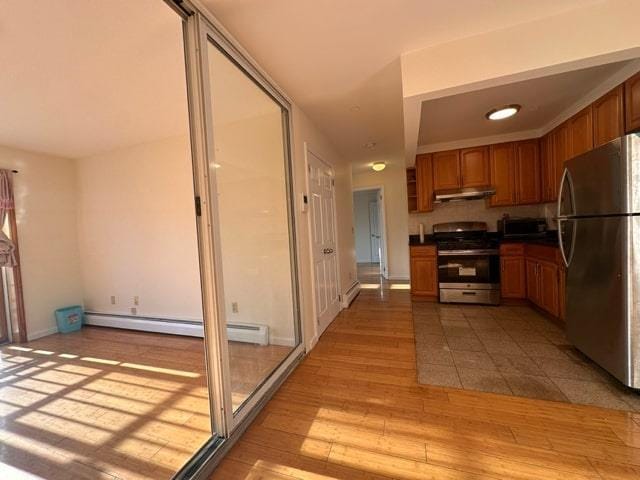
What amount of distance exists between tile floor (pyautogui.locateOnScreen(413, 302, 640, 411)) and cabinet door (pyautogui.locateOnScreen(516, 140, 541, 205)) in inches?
64.8

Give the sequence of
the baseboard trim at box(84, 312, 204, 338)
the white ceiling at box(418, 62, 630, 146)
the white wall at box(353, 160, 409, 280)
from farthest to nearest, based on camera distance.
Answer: the white wall at box(353, 160, 409, 280) < the baseboard trim at box(84, 312, 204, 338) < the white ceiling at box(418, 62, 630, 146)

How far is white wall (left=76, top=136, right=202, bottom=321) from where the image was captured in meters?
3.28

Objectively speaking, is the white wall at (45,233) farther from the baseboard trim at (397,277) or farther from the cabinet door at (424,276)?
the baseboard trim at (397,277)

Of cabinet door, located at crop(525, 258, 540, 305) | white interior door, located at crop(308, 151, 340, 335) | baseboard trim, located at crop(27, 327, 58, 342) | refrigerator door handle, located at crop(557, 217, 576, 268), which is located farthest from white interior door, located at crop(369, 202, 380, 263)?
baseboard trim, located at crop(27, 327, 58, 342)

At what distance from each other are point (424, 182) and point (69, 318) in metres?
5.36

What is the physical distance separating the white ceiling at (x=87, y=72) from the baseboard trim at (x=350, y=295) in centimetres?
313

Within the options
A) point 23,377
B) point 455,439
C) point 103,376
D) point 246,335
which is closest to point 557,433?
point 455,439

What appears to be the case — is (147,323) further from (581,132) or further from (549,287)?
(581,132)

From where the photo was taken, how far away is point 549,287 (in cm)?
301

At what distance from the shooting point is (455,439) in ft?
4.72

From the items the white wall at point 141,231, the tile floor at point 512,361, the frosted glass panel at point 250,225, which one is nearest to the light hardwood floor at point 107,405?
the frosted glass panel at point 250,225

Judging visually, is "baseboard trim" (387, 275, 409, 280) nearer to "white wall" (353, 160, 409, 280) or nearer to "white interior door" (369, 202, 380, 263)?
"white wall" (353, 160, 409, 280)

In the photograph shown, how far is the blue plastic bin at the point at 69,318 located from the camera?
325 cm

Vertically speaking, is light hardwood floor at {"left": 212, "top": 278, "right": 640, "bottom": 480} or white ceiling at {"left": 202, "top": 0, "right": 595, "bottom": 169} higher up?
white ceiling at {"left": 202, "top": 0, "right": 595, "bottom": 169}
